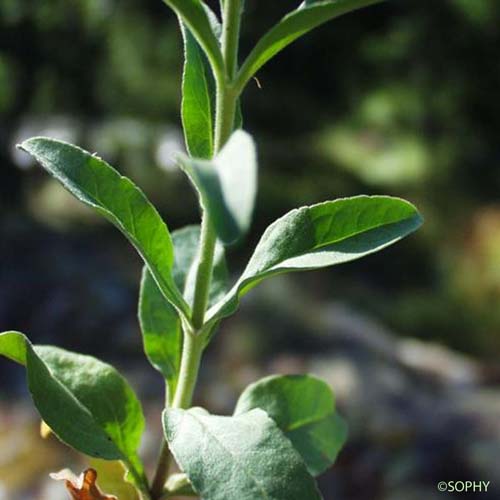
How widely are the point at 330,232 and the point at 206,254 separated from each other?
51mm

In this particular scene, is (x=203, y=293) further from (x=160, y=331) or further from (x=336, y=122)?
(x=336, y=122)

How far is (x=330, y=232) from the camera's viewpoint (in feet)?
1.15

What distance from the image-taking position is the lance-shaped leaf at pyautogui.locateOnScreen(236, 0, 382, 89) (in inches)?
12.0

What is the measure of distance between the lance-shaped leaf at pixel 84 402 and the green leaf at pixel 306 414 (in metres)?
0.06

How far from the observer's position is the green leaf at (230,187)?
21 cm

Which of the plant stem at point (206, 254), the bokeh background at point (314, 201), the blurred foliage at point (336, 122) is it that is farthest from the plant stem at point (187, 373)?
the blurred foliage at point (336, 122)

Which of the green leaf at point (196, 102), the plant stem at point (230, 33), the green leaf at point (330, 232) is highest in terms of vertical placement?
the plant stem at point (230, 33)

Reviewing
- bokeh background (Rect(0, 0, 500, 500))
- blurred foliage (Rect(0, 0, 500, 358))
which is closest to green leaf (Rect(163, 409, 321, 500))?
bokeh background (Rect(0, 0, 500, 500))

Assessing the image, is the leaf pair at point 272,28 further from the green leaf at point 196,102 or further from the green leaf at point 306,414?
the green leaf at point 306,414

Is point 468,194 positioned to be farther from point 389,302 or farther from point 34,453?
point 34,453

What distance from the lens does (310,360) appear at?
185cm

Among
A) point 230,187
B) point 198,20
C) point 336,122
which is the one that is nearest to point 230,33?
point 198,20

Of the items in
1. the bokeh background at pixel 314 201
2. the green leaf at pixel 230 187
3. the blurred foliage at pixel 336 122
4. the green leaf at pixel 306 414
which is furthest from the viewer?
the blurred foliage at pixel 336 122

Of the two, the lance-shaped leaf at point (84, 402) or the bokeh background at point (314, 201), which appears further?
the bokeh background at point (314, 201)
